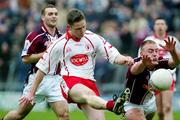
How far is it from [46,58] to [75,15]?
837 millimetres

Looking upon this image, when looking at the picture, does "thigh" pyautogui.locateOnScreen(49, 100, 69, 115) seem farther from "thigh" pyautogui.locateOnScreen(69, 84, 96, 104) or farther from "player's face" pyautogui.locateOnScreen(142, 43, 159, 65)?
"player's face" pyautogui.locateOnScreen(142, 43, 159, 65)

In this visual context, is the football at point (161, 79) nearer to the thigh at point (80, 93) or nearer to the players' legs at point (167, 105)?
the thigh at point (80, 93)

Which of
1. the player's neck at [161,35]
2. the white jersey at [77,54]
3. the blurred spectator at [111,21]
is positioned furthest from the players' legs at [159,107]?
the blurred spectator at [111,21]

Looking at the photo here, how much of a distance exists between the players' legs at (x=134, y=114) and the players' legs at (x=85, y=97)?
0.79m

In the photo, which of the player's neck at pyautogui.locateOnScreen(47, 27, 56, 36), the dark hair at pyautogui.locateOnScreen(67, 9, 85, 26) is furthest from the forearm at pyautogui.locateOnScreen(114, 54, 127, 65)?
the player's neck at pyautogui.locateOnScreen(47, 27, 56, 36)

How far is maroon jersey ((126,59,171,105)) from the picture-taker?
1200cm

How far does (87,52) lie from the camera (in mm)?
11969

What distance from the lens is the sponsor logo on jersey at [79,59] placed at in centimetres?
1198

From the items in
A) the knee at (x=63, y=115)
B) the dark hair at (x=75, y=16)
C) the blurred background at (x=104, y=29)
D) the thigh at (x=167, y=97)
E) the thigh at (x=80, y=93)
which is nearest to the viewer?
the thigh at (x=80, y=93)

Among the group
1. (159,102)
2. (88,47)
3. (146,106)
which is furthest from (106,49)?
(159,102)

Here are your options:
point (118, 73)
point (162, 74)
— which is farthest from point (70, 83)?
point (118, 73)

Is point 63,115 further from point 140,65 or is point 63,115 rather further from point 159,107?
point 159,107

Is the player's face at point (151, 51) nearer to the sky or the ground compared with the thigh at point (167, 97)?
nearer to the sky

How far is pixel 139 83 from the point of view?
1207 cm
